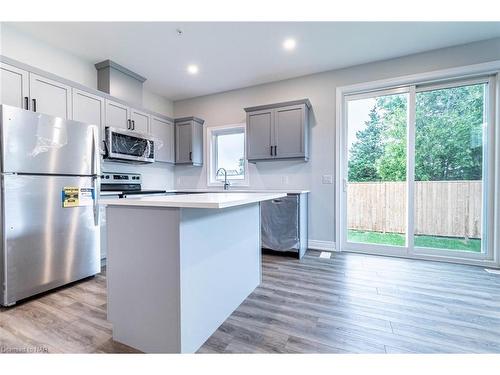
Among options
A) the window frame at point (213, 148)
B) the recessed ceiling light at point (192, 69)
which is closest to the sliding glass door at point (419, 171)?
the window frame at point (213, 148)

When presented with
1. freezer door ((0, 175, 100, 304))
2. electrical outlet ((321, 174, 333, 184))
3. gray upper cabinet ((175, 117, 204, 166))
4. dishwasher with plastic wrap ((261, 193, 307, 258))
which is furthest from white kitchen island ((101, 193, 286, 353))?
gray upper cabinet ((175, 117, 204, 166))

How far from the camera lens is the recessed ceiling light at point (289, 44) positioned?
8.66 feet

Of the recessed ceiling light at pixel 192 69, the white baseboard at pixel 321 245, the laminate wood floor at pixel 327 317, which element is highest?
the recessed ceiling light at pixel 192 69

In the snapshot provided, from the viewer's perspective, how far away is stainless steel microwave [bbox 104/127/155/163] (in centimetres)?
304

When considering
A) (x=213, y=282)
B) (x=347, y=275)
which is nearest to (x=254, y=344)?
(x=213, y=282)

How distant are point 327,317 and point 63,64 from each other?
404cm

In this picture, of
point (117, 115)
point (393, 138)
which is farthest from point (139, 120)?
point (393, 138)

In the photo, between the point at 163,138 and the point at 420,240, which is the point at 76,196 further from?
the point at 420,240

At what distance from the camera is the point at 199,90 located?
4.04 metres

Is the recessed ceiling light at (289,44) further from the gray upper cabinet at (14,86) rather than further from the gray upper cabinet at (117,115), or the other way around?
the gray upper cabinet at (14,86)

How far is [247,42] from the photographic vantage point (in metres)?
A: 2.66

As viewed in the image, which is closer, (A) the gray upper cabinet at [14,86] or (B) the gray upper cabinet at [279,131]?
(A) the gray upper cabinet at [14,86]
